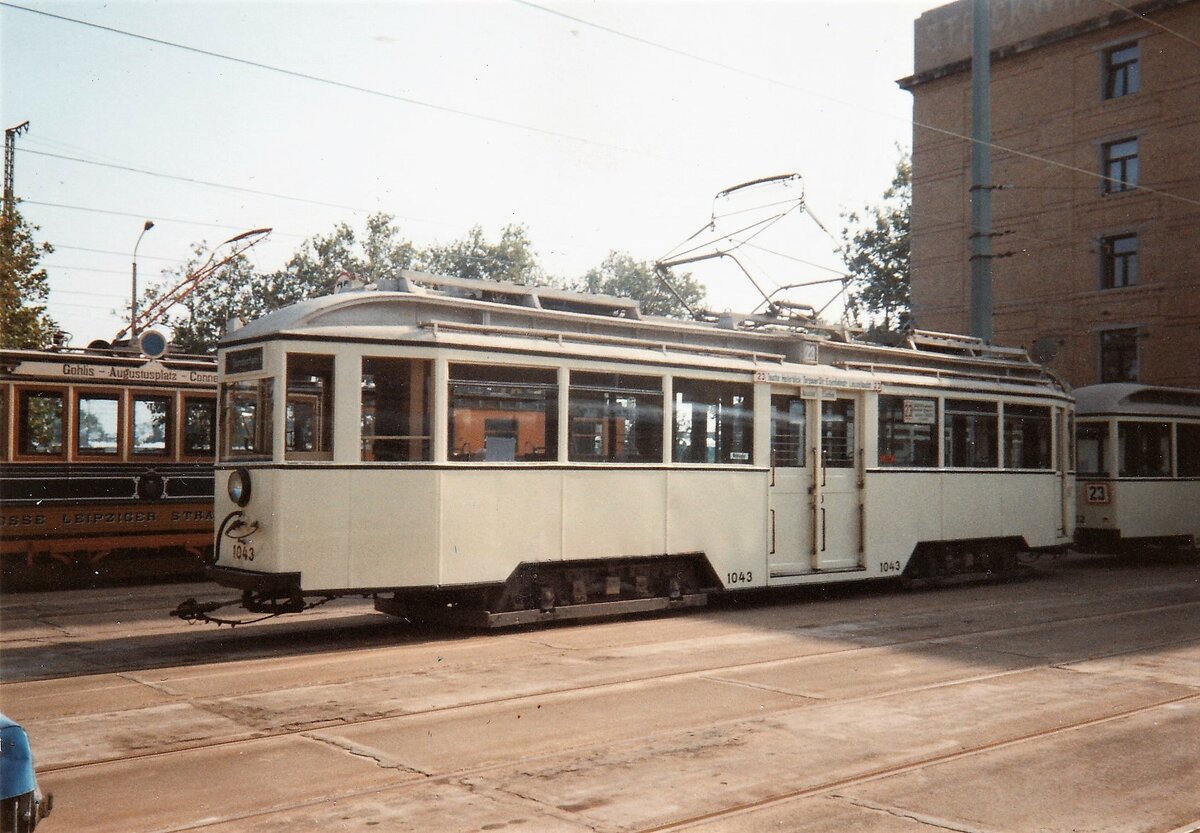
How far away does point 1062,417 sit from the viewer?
57.5 ft

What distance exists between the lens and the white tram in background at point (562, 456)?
9.84 metres

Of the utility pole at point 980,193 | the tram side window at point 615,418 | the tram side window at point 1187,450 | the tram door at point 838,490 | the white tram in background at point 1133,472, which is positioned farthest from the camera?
the utility pole at point 980,193

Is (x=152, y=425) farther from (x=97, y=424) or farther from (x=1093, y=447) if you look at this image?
(x=1093, y=447)

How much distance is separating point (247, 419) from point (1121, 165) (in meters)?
29.1

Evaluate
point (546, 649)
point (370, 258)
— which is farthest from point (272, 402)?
point (370, 258)

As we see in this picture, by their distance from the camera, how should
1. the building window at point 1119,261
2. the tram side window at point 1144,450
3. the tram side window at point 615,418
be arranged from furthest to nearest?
the building window at point 1119,261 < the tram side window at point 1144,450 < the tram side window at point 615,418

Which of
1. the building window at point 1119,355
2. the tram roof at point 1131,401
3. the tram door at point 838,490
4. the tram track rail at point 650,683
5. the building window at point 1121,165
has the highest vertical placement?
the building window at point 1121,165

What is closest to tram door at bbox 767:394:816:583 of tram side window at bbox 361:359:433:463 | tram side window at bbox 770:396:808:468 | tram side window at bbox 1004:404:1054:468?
tram side window at bbox 770:396:808:468

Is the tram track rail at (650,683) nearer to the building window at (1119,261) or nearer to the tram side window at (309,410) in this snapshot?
the tram side window at (309,410)

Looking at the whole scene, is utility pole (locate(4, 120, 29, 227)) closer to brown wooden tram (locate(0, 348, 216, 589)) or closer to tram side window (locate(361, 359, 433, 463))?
brown wooden tram (locate(0, 348, 216, 589))

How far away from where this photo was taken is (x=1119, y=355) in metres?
31.5

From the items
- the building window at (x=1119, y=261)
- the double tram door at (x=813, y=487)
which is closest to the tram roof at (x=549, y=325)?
the double tram door at (x=813, y=487)

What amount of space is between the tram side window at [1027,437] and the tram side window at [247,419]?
11.0 m

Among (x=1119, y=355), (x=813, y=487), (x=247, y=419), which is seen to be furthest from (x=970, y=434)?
(x=1119, y=355)
